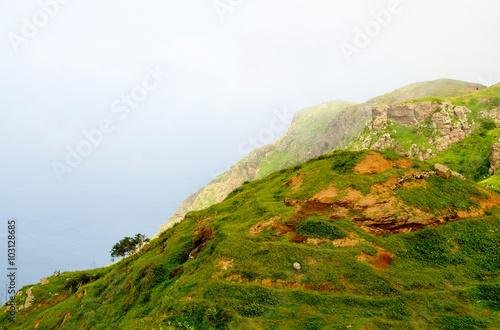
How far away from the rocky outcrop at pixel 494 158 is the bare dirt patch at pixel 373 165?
7110 centimetres

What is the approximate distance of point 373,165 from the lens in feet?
118

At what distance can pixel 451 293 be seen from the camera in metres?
21.2

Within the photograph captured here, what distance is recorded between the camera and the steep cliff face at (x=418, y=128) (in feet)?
374

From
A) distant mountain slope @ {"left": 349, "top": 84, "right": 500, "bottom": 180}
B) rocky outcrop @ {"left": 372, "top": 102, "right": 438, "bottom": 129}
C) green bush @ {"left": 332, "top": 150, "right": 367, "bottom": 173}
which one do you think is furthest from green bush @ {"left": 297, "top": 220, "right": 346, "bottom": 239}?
rocky outcrop @ {"left": 372, "top": 102, "right": 438, "bottom": 129}

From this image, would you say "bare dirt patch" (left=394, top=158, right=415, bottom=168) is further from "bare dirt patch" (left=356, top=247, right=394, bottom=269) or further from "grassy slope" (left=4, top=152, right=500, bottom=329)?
"bare dirt patch" (left=356, top=247, right=394, bottom=269)

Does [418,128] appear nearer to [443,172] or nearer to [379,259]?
[443,172]

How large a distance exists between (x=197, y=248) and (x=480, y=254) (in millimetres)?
31364

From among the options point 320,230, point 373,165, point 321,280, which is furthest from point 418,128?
point 321,280

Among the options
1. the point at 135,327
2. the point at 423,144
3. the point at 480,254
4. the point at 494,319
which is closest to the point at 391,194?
the point at 480,254

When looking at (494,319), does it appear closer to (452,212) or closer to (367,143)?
(452,212)

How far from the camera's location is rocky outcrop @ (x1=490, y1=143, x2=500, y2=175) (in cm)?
8144

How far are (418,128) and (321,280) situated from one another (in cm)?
12706

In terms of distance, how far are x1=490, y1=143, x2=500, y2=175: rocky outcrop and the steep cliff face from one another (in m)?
25.3

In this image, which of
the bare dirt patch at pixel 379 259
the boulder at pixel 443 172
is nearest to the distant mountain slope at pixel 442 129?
the boulder at pixel 443 172
